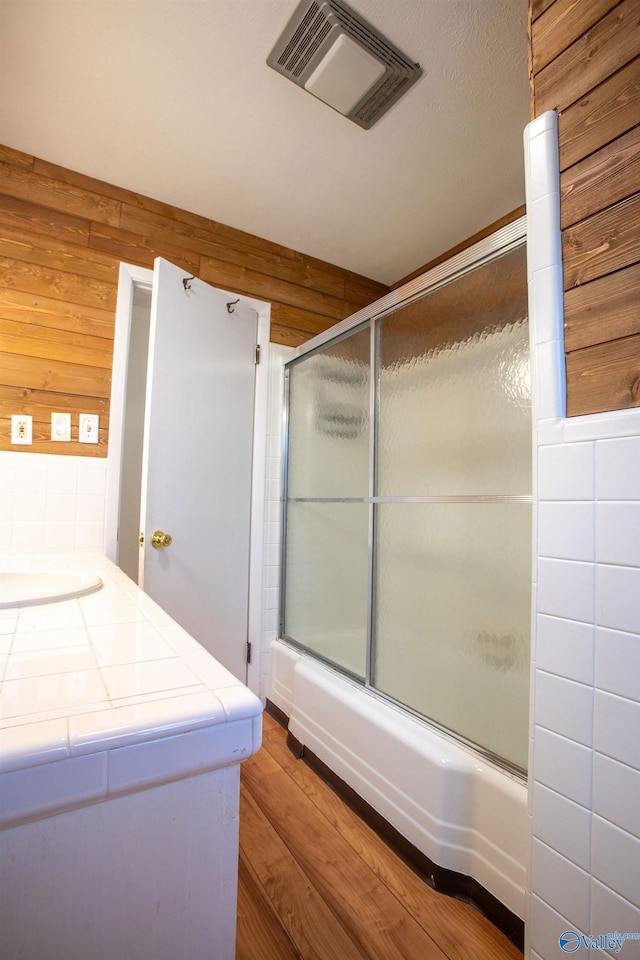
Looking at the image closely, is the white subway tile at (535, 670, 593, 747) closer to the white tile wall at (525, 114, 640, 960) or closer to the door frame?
the white tile wall at (525, 114, 640, 960)

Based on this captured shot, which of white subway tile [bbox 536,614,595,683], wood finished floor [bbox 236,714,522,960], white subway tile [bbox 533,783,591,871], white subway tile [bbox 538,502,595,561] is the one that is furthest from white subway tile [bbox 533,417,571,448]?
wood finished floor [bbox 236,714,522,960]

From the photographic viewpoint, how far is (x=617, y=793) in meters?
0.76

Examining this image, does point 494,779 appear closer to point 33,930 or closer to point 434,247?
point 33,930

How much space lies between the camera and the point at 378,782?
1.43m

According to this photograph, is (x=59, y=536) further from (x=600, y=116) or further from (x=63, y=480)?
(x=600, y=116)

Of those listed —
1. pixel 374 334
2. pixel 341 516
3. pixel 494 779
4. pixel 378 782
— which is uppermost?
pixel 374 334

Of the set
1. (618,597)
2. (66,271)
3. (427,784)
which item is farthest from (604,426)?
(66,271)

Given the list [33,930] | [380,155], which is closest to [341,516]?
[380,155]

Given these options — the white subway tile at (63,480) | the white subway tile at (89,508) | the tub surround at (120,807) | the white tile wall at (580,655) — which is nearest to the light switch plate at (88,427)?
the white subway tile at (63,480)

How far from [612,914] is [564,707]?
310mm

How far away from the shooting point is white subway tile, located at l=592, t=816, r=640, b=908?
73 centimetres

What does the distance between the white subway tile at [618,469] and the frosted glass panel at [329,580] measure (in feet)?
3.38

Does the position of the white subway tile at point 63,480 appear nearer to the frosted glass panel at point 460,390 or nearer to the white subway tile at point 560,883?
the frosted glass panel at point 460,390

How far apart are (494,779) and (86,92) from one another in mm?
2408
